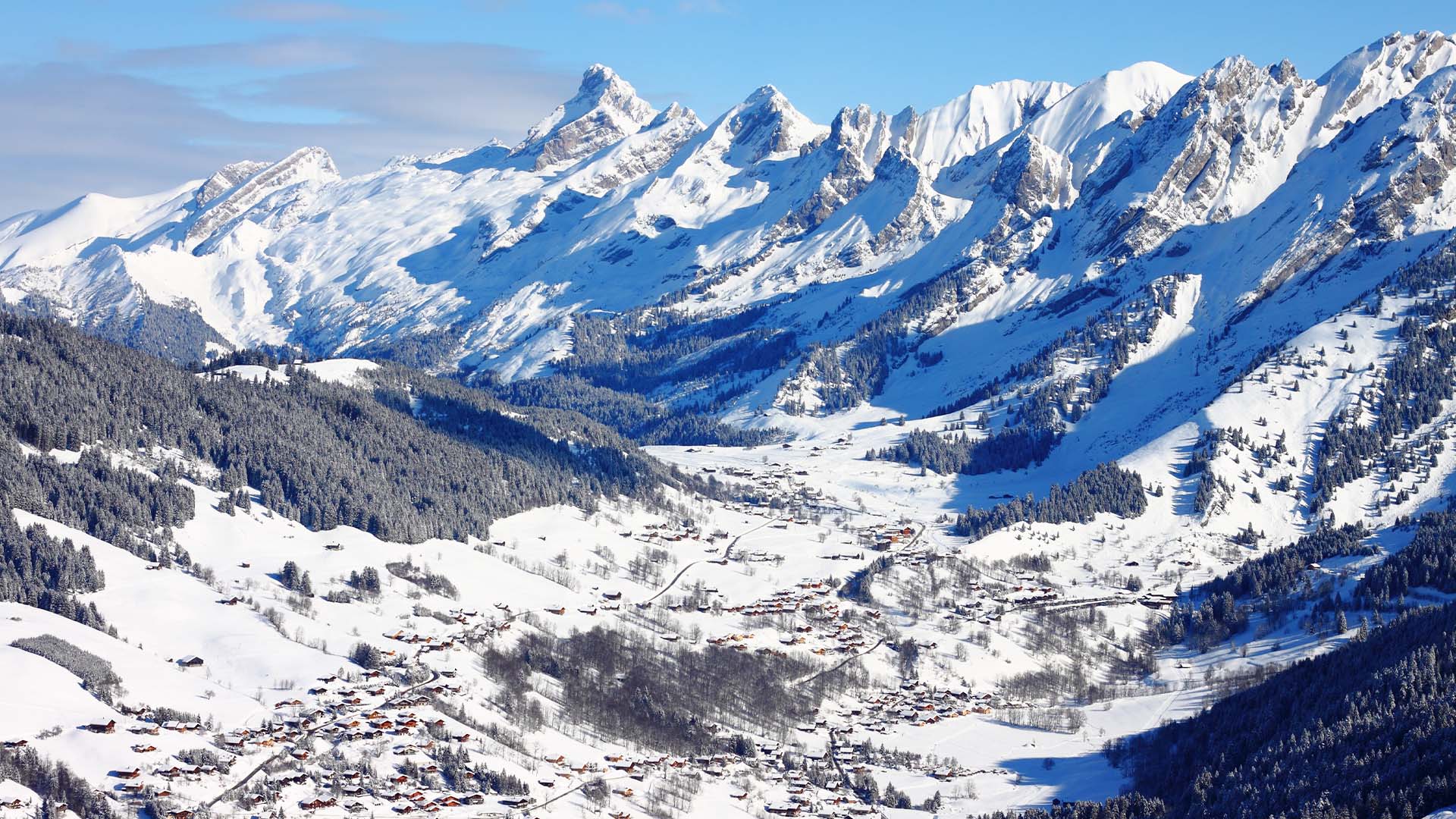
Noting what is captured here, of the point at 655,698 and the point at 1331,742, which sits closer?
the point at 1331,742

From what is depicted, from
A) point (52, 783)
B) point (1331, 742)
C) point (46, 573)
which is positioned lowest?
point (52, 783)

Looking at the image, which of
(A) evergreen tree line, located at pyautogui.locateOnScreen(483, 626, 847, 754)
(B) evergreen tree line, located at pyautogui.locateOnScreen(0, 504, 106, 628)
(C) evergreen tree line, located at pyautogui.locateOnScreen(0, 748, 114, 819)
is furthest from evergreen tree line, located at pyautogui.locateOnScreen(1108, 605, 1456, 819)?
(B) evergreen tree line, located at pyautogui.locateOnScreen(0, 504, 106, 628)

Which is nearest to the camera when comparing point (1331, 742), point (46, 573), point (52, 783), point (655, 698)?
point (52, 783)

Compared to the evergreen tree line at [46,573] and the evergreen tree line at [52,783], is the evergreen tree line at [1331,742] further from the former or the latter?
the evergreen tree line at [46,573]

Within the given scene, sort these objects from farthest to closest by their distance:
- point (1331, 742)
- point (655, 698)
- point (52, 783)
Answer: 1. point (655, 698)
2. point (1331, 742)
3. point (52, 783)

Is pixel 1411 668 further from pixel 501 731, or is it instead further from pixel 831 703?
pixel 501 731

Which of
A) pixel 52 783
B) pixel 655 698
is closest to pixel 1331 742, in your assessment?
pixel 655 698

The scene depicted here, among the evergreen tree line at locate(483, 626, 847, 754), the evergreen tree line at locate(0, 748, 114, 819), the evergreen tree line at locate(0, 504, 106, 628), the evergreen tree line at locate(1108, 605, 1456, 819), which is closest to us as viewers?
the evergreen tree line at locate(1108, 605, 1456, 819)

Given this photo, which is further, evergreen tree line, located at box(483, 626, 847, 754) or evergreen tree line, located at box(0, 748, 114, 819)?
evergreen tree line, located at box(483, 626, 847, 754)

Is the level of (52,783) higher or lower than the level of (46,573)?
lower

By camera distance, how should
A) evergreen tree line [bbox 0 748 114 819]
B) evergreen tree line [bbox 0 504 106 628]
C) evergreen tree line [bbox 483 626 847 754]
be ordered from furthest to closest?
evergreen tree line [bbox 483 626 847 754], evergreen tree line [bbox 0 504 106 628], evergreen tree line [bbox 0 748 114 819]

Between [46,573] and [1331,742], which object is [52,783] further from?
[1331,742]

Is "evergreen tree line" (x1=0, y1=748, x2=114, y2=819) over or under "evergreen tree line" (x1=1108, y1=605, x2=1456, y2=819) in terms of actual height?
under

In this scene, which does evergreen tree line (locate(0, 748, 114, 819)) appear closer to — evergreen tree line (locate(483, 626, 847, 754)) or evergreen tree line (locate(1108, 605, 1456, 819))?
evergreen tree line (locate(483, 626, 847, 754))
